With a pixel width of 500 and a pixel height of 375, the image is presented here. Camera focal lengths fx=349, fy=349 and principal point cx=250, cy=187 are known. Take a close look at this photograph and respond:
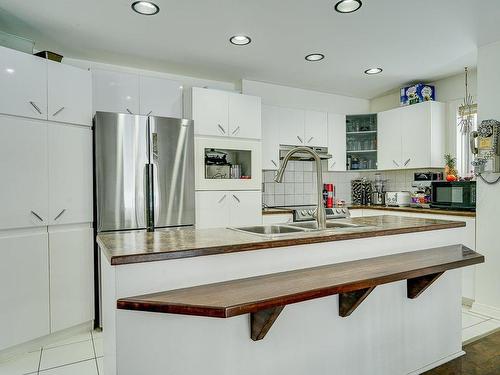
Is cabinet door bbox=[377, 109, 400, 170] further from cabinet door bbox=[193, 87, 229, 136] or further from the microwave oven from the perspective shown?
cabinet door bbox=[193, 87, 229, 136]

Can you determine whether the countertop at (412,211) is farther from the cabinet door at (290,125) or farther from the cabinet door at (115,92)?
the cabinet door at (115,92)

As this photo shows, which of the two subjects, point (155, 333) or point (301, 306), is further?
point (301, 306)

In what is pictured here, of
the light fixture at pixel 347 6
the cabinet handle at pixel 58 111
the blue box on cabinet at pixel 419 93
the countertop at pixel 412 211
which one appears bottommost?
the countertop at pixel 412 211

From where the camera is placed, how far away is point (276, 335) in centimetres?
168

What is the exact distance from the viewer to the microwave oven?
11.0 feet

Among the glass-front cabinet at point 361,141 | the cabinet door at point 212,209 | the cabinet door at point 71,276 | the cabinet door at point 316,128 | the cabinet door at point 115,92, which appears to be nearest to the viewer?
the cabinet door at point 71,276

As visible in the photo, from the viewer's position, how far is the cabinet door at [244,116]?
146 inches

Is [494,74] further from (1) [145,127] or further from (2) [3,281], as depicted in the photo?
(2) [3,281]

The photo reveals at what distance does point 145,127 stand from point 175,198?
2.23 feet

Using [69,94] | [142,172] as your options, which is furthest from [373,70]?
[69,94]

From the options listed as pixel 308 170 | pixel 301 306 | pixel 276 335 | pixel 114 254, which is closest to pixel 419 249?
pixel 301 306

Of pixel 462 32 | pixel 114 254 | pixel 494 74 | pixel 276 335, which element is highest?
pixel 462 32

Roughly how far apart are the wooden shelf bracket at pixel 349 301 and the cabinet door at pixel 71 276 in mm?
2088

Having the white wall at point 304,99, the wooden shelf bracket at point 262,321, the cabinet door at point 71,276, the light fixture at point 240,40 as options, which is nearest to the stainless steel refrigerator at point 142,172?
the cabinet door at point 71,276
